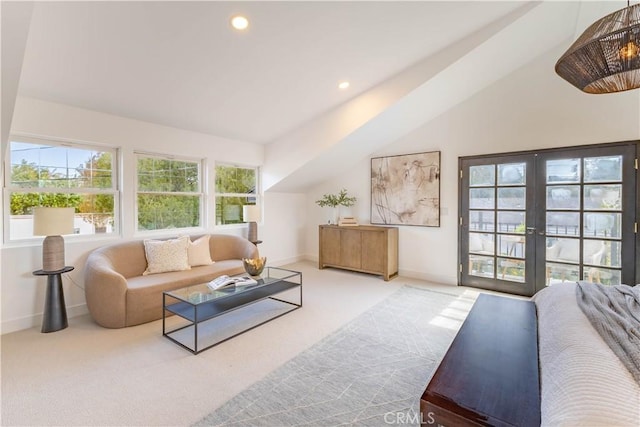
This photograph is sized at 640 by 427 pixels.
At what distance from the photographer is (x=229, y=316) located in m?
3.33

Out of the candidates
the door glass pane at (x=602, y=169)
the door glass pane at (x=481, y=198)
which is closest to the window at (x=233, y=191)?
the door glass pane at (x=481, y=198)

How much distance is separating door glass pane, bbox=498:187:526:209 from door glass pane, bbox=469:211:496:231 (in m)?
0.20

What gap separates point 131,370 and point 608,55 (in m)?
3.85

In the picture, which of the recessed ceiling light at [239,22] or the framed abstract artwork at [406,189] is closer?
the recessed ceiling light at [239,22]

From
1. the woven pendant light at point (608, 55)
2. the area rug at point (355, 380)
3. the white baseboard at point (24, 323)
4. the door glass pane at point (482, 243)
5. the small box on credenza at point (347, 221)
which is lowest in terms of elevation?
the area rug at point (355, 380)

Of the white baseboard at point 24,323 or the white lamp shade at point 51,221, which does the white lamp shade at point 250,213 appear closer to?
the white lamp shade at point 51,221

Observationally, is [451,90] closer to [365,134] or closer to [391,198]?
[365,134]

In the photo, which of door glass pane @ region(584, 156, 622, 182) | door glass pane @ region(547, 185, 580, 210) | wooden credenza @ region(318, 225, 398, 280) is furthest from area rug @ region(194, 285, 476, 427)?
door glass pane @ region(584, 156, 622, 182)

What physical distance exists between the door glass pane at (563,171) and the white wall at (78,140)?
15.8ft

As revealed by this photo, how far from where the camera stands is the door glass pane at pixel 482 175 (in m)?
4.30

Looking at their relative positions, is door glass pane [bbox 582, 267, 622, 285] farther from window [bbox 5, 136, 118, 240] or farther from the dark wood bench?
window [bbox 5, 136, 118, 240]

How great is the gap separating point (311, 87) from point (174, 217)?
9.13 ft

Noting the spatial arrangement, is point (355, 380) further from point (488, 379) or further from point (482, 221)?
point (482, 221)

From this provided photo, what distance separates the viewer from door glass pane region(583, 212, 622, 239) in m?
3.53
